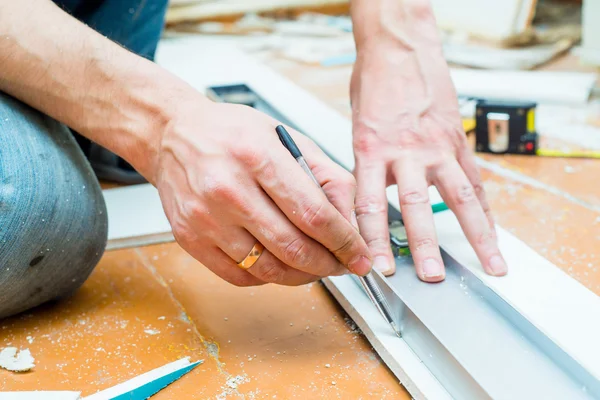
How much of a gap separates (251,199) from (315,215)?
96mm

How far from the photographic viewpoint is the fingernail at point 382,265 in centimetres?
122

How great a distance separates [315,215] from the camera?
3.05 ft

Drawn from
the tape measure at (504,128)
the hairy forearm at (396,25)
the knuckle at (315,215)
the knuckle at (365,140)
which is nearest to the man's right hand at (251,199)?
the knuckle at (315,215)

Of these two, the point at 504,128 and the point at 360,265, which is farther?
the point at 504,128

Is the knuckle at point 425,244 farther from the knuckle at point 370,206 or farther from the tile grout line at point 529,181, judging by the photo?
the tile grout line at point 529,181

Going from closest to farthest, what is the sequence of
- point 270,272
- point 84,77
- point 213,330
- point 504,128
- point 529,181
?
point 270,272 < point 84,77 < point 213,330 < point 529,181 < point 504,128

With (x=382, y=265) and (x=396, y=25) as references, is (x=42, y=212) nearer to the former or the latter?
(x=382, y=265)

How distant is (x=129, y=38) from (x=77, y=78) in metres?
0.97

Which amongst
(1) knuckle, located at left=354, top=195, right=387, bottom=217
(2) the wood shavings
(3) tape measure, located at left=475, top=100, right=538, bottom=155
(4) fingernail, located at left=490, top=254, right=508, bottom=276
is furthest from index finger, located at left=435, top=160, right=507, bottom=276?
(2) the wood shavings

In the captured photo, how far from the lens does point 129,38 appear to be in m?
2.04

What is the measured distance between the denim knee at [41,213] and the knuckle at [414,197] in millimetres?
604

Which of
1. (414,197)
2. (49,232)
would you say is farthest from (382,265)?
(49,232)

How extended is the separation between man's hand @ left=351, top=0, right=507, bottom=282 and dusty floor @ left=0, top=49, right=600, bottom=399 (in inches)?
7.9

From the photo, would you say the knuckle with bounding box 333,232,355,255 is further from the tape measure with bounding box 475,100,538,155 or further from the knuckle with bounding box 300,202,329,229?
the tape measure with bounding box 475,100,538,155
